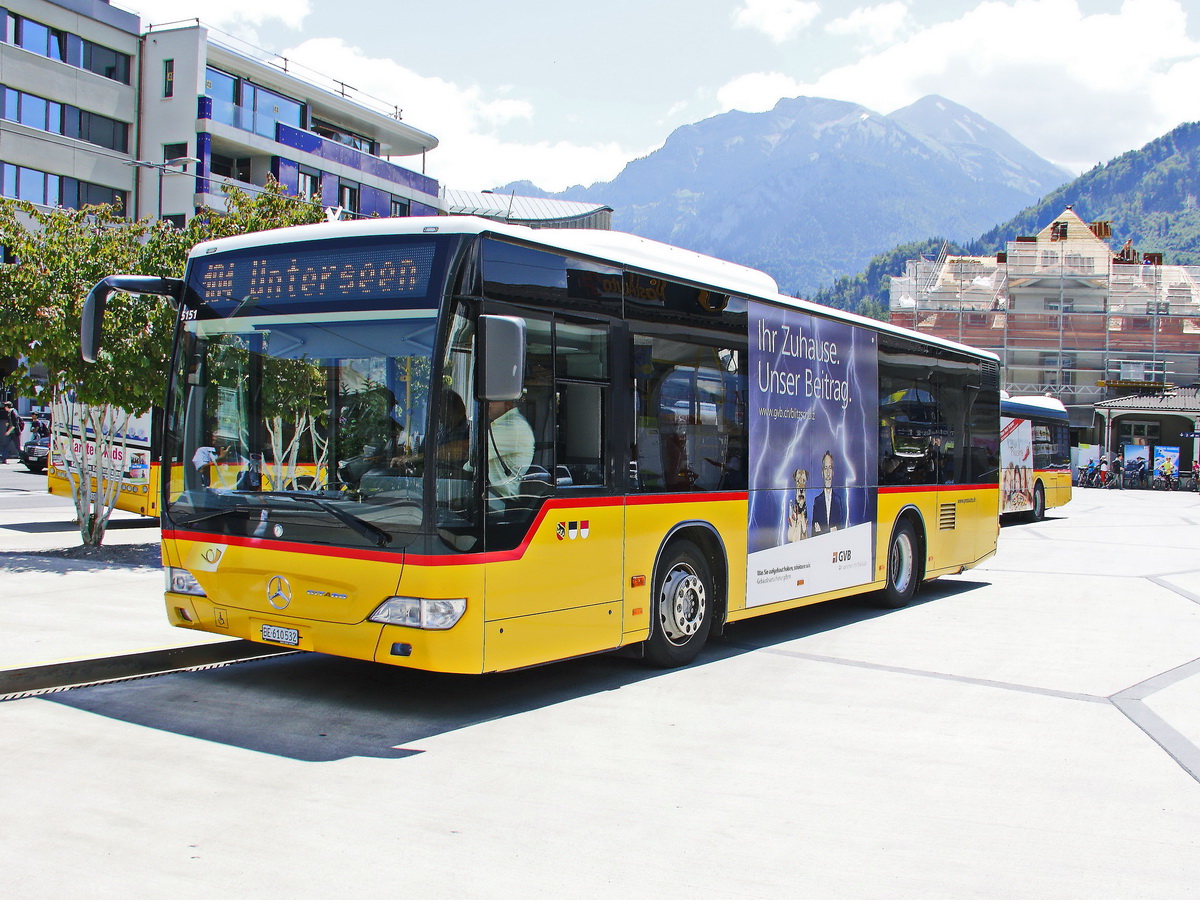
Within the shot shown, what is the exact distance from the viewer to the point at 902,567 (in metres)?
12.8

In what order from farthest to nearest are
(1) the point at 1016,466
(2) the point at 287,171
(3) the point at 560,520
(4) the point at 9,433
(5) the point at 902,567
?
(2) the point at 287,171 → (4) the point at 9,433 → (1) the point at 1016,466 → (5) the point at 902,567 → (3) the point at 560,520

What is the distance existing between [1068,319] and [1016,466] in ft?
166

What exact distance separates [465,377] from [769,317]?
4.21 meters

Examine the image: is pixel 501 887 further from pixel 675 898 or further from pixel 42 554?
pixel 42 554

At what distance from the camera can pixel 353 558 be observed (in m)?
6.60

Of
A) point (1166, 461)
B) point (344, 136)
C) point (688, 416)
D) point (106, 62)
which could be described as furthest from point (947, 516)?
point (344, 136)

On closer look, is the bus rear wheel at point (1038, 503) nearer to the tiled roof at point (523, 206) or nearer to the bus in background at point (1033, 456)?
→ the bus in background at point (1033, 456)

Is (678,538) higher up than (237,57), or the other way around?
(237,57)

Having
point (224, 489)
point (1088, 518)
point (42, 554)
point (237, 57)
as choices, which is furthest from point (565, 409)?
point (237, 57)

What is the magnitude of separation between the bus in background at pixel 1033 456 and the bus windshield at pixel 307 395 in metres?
23.1

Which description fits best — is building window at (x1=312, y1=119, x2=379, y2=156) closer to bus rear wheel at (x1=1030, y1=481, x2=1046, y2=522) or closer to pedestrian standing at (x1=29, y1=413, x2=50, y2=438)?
pedestrian standing at (x1=29, y1=413, x2=50, y2=438)

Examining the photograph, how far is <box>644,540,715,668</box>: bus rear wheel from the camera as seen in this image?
27.6 feet

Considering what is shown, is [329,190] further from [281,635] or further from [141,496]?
[281,635]

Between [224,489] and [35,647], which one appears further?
[35,647]
